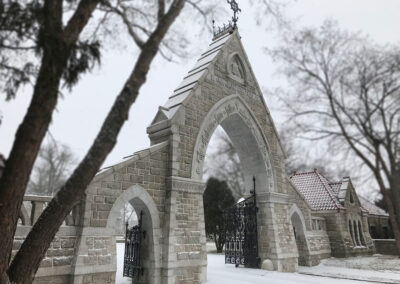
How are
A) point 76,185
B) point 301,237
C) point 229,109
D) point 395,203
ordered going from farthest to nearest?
point 301,237 < point 229,109 < point 395,203 < point 76,185

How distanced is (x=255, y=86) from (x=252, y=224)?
572 cm

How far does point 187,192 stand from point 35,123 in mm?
6003

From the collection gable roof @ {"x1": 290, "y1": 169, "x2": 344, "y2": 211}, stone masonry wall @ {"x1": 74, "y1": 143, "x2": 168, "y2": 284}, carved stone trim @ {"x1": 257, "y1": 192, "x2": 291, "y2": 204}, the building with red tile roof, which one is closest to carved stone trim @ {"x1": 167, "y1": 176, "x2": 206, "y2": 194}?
stone masonry wall @ {"x1": 74, "y1": 143, "x2": 168, "y2": 284}

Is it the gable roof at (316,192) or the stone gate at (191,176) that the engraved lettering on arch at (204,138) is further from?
the gable roof at (316,192)

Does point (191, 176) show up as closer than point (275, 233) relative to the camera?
Yes

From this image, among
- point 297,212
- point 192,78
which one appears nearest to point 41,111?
point 192,78

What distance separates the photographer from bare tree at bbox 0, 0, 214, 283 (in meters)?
4.12

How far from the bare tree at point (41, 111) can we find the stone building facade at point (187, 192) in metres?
2.80

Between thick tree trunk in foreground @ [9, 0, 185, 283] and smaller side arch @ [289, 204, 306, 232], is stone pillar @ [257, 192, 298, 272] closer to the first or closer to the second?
smaller side arch @ [289, 204, 306, 232]

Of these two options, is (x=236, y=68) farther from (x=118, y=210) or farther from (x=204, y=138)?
(x=118, y=210)

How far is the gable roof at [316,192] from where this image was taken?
1930cm

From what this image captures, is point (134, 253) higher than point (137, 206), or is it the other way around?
point (137, 206)

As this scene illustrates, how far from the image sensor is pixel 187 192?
382 inches

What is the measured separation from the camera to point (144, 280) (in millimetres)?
8703
